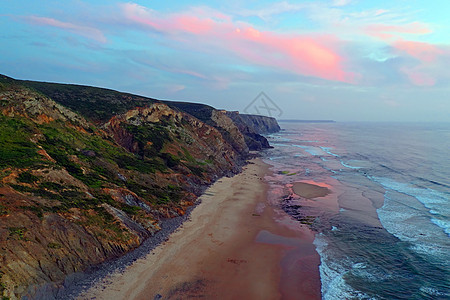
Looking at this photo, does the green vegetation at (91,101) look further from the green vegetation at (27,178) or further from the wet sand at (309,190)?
the wet sand at (309,190)

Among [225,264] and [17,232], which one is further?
[225,264]

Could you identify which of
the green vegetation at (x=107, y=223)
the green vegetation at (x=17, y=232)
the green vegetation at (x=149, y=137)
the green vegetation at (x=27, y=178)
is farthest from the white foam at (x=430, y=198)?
the green vegetation at (x=149, y=137)

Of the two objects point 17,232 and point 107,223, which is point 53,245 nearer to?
point 17,232

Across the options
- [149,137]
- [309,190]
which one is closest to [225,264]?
[309,190]

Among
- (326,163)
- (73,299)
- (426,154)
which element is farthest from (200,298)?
(426,154)


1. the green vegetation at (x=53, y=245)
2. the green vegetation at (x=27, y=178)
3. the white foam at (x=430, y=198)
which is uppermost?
the green vegetation at (x=27, y=178)

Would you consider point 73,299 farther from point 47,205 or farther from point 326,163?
point 326,163

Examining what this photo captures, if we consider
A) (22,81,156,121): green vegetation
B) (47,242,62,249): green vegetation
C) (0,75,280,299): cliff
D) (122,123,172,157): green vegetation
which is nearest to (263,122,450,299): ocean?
(0,75,280,299): cliff
